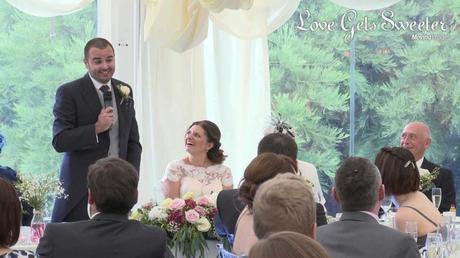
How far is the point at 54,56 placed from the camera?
703cm

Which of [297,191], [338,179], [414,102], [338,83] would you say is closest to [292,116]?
[338,83]

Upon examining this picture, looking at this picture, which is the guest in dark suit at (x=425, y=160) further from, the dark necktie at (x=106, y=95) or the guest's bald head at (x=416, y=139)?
the dark necktie at (x=106, y=95)

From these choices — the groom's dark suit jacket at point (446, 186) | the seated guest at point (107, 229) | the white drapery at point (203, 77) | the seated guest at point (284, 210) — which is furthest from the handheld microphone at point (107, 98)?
the seated guest at point (284, 210)

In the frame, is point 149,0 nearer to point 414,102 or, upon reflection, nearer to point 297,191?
point 414,102

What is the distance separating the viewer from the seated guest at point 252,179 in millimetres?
4012

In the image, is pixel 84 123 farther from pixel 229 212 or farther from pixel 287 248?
pixel 287 248

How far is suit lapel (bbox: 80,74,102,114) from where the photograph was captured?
5.55 meters

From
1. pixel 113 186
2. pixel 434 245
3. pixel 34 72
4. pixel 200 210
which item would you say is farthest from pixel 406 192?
pixel 34 72

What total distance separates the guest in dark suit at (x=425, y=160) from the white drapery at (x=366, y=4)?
1049 millimetres

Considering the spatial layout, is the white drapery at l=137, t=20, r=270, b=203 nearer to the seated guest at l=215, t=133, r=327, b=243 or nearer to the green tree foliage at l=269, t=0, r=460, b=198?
the green tree foliage at l=269, t=0, r=460, b=198

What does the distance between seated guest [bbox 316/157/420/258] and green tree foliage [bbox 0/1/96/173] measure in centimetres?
376

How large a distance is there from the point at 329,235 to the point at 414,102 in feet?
13.8

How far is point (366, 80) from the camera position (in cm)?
759

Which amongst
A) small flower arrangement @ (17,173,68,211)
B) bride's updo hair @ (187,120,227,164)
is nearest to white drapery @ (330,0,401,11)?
bride's updo hair @ (187,120,227,164)
